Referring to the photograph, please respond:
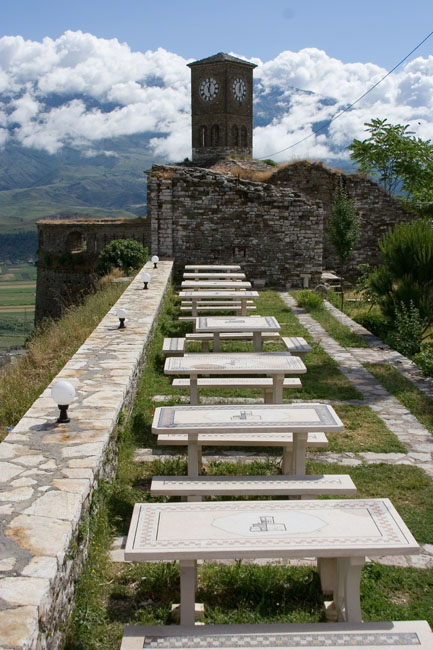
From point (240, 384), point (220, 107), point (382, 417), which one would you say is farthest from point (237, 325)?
point (220, 107)

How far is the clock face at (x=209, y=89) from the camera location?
44281mm

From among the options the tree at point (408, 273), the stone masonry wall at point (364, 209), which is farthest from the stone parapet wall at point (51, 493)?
the stone masonry wall at point (364, 209)

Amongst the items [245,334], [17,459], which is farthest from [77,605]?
[245,334]

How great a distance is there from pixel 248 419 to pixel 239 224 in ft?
38.6

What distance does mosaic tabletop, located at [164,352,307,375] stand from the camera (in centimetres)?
535

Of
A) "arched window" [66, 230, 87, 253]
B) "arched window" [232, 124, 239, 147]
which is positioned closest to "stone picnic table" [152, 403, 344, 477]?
"arched window" [66, 230, 87, 253]

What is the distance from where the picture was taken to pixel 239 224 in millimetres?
15555

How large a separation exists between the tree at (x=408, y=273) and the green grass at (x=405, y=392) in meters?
1.40

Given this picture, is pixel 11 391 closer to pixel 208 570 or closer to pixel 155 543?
pixel 208 570

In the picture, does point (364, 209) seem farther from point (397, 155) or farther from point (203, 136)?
point (203, 136)

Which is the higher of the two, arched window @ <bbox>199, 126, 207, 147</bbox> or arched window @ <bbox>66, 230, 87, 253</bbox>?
arched window @ <bbox>199, 126, 207, 147</bbox>

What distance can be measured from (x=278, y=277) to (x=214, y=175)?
2.79 metres

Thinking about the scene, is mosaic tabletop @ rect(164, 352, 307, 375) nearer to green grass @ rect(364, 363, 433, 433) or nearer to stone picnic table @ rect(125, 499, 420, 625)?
green grass @ rect(364, 363, 433, 433)

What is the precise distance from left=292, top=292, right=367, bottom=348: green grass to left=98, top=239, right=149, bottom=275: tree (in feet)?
17.0
